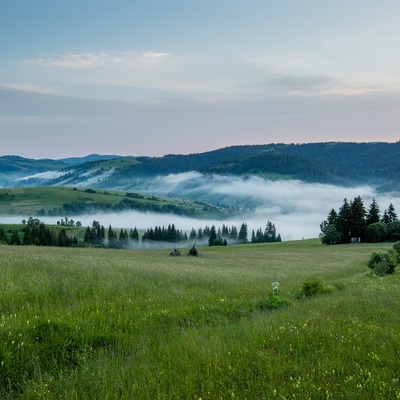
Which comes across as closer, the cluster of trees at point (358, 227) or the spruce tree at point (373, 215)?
the cluster of trees at point (358, 227)

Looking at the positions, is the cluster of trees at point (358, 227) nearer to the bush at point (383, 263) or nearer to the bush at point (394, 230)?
the bush at point (394, 230)

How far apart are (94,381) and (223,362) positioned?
215 cm

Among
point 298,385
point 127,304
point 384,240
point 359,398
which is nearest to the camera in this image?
point 359,398

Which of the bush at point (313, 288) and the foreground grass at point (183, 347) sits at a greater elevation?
the foreground grass at point (183, 347)

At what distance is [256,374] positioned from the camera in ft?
20.2

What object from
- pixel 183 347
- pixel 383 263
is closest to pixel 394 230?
pixel 383 263

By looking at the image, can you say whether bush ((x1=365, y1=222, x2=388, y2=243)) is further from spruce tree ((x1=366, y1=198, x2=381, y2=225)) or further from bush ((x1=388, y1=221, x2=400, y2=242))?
spruce tree ((x1=366, y1=198, x2=381, y2=225))

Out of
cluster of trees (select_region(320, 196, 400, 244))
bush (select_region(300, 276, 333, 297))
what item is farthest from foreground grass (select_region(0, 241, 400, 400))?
cluster of trees (select_region(320, 196, 400, 244))

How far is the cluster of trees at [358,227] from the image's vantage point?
105 metres

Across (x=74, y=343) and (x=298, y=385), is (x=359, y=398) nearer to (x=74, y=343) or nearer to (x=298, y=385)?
(x=298, y=385)

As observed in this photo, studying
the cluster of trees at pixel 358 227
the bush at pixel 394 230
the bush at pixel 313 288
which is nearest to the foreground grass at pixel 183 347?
the bush at pixel 313 288

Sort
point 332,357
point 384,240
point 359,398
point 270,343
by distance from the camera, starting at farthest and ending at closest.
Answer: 1. point 384,240
2. point 270,343
3. point 332,357
4. point 359,398

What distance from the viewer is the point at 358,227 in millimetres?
108312

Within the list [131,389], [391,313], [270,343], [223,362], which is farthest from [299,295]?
[131,389]
